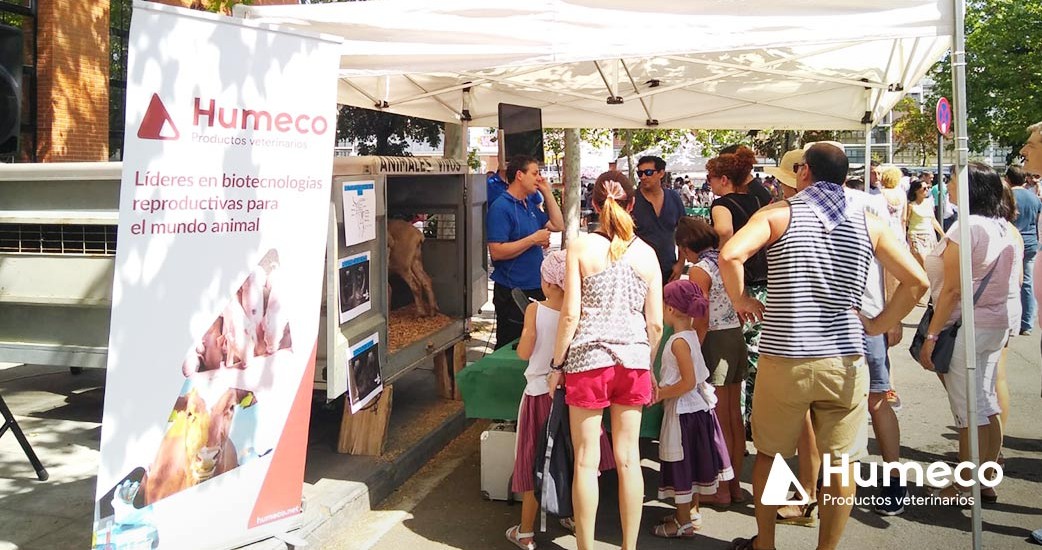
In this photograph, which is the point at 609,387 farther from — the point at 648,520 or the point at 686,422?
the point at 648,520

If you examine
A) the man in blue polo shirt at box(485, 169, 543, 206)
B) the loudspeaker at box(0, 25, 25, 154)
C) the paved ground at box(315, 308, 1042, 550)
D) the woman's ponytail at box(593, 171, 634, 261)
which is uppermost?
the loudspeaker at box(0, 25, 25, 154)

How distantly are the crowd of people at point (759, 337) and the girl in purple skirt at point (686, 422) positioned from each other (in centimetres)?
1

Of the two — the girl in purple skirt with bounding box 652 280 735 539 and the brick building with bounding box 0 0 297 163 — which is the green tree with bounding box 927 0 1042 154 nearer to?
the brick building with bounding box 0 0 297 163

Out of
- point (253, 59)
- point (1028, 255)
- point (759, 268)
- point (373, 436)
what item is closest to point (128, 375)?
point (253, 59)

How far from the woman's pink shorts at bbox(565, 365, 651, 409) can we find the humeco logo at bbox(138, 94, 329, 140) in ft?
5.40

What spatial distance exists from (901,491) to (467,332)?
11.6 ft

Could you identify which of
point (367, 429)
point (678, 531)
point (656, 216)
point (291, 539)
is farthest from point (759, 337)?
point (656, 216)

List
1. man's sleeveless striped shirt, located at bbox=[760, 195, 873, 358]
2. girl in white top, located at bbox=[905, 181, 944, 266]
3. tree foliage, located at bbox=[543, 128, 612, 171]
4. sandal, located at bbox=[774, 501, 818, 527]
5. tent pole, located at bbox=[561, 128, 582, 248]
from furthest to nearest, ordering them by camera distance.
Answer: tree foliage, located at bbox=[543, 128, 612, 171] < girl in white top, located at bbox=[905, 181, 944, 266] < tent pole, located at bbox=[561, 128, 582, 248] < sandal, located at bbox=[774, 501, 818, 527] < man's sleeveless striped shirt, located at bbox=[760, 195, 873, 358]

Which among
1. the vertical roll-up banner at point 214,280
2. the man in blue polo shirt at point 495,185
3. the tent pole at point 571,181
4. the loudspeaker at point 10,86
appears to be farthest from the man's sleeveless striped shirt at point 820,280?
the tent pole at point 571,181

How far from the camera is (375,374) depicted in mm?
5105

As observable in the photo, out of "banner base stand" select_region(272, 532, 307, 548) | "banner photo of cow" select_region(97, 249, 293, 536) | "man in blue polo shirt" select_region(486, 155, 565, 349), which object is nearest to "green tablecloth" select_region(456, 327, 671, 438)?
"man in blue polo shirt" select_region(486, 155, 565, 349)

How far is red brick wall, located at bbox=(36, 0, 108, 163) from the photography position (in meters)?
10.8

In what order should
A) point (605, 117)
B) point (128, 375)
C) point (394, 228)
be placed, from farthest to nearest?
point (605, 117)
point (394, 228)
point (128, 375)

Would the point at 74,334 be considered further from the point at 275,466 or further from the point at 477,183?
the point at 477,183
